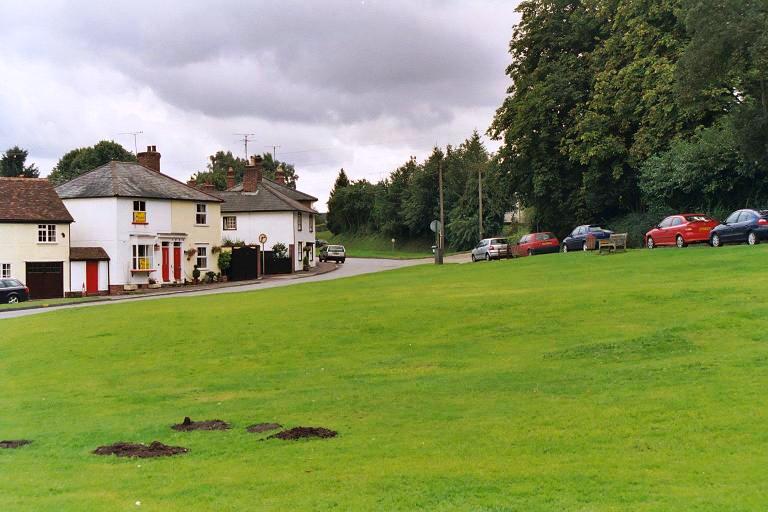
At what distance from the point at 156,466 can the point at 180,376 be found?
6678 mm

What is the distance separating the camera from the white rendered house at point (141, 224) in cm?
5134

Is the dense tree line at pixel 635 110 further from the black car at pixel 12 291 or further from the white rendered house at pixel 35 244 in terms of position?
the black car at pixel 12 291

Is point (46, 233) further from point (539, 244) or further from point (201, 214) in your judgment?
point (539, 244)

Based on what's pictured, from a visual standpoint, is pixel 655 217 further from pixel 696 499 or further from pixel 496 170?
pixel 696 499

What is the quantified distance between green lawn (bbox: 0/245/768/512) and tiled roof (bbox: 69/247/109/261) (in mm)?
26900

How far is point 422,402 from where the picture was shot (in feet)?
37.7

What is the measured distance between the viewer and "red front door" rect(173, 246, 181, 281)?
55.2m

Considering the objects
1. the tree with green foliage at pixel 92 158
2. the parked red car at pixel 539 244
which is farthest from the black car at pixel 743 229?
the tree with green foliage at pixel 92 158

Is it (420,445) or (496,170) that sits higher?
(496,170)

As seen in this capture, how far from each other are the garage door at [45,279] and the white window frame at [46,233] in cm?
136

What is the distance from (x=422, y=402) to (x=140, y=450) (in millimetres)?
4136

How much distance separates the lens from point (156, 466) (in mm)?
8797

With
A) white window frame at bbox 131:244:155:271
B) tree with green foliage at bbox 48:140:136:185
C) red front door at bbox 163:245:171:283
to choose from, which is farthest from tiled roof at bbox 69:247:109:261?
tree with green foliage at bbox 48:140:136:185

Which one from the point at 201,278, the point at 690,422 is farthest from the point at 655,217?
the point at 690,422
